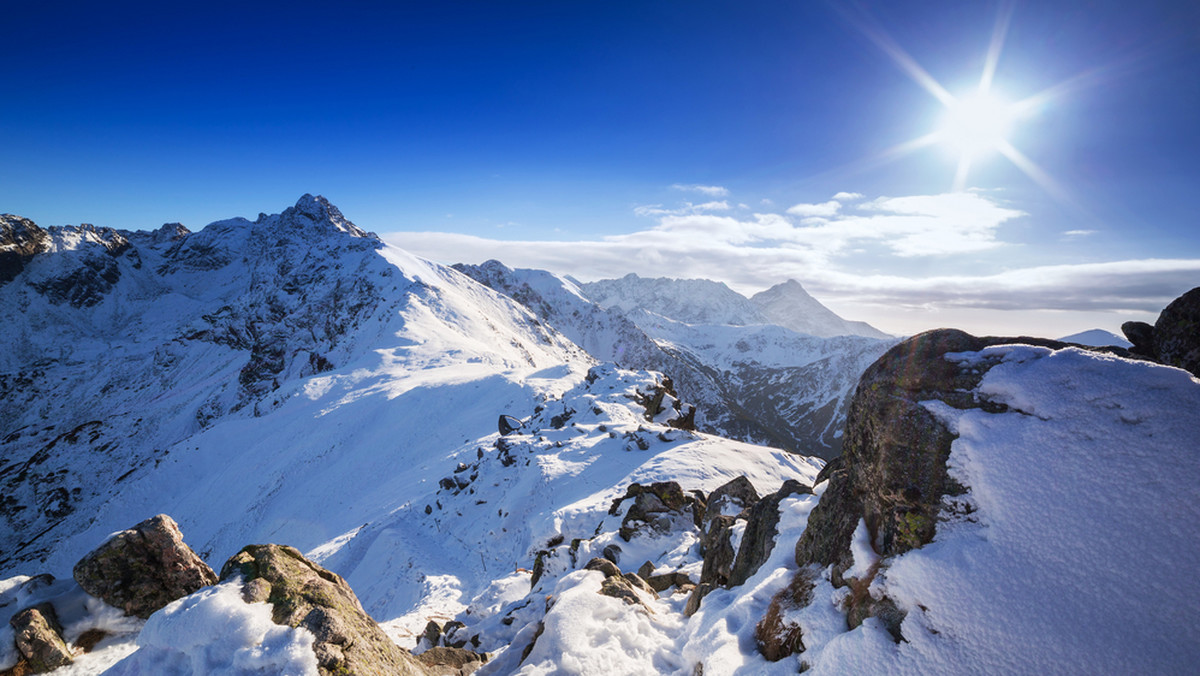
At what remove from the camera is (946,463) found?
208 inches

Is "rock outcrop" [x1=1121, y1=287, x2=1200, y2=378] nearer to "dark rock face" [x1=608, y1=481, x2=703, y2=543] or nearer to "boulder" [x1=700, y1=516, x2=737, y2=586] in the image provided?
"boulder" [x1=700, y1=516, x2=737, y2=586]

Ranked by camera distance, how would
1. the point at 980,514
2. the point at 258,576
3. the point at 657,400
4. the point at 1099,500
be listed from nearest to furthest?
the point at 1099,500 → the point at 980,514 → the point at 258,576 → the point at 657,400

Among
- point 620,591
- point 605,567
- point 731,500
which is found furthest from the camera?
point 731,500

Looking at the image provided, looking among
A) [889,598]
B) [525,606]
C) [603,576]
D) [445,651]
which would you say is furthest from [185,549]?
[889,598]

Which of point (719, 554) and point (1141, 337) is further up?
point (1141, 337)

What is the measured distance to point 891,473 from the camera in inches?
229

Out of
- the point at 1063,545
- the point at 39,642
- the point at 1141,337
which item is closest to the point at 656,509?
the point at 1063,545

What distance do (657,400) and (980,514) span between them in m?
34.3

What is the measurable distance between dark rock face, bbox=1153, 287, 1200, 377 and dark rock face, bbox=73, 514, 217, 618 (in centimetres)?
1613

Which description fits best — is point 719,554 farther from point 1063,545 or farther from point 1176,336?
point 1176,336

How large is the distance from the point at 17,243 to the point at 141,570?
22952 centimetres

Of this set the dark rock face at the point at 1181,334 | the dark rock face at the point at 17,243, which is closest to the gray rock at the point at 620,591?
the dark rock face at the point at 1181,334

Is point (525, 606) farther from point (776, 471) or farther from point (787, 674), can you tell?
point (776, 471)

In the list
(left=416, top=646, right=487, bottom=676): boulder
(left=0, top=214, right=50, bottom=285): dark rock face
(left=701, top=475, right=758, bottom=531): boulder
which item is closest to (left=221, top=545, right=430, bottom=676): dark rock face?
(left=416, top=646, right=487, bottom=676): boulder
